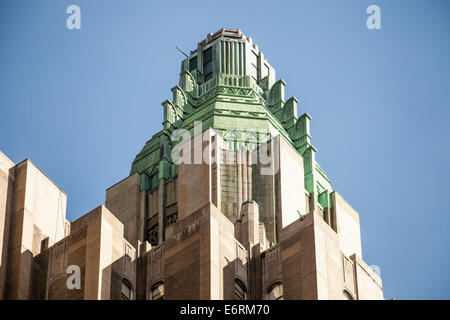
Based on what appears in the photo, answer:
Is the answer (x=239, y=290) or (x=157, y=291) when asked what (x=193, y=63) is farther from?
(x=239, y=290)

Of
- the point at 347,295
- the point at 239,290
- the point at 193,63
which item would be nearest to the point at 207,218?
the point at 239,290

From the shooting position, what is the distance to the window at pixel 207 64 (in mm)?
94625

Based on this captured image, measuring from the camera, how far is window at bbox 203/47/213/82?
310 ft

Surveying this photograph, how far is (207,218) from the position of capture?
6725 cm

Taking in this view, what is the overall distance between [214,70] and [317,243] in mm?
29425

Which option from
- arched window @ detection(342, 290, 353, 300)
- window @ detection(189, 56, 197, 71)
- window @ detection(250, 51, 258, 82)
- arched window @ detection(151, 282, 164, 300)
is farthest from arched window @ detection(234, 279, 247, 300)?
window @ detection(189, 56, 197, 71)

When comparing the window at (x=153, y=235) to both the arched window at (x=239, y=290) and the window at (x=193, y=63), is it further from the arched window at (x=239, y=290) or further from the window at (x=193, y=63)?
the window at (x=193, y=63)

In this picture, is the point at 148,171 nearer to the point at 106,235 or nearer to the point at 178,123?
the point at 178,123

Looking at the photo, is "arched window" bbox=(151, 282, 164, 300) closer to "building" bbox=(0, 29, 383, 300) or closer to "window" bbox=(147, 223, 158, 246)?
"building" bbox=(0, 29, 383, 300)

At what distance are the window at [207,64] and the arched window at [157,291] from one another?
1060 inches

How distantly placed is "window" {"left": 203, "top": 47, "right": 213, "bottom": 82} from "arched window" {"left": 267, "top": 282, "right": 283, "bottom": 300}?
28.3m

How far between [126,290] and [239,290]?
5221 mm

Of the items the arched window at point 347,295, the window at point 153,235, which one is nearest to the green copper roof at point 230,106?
the window at point 153,235

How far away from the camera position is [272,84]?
3728 inches
